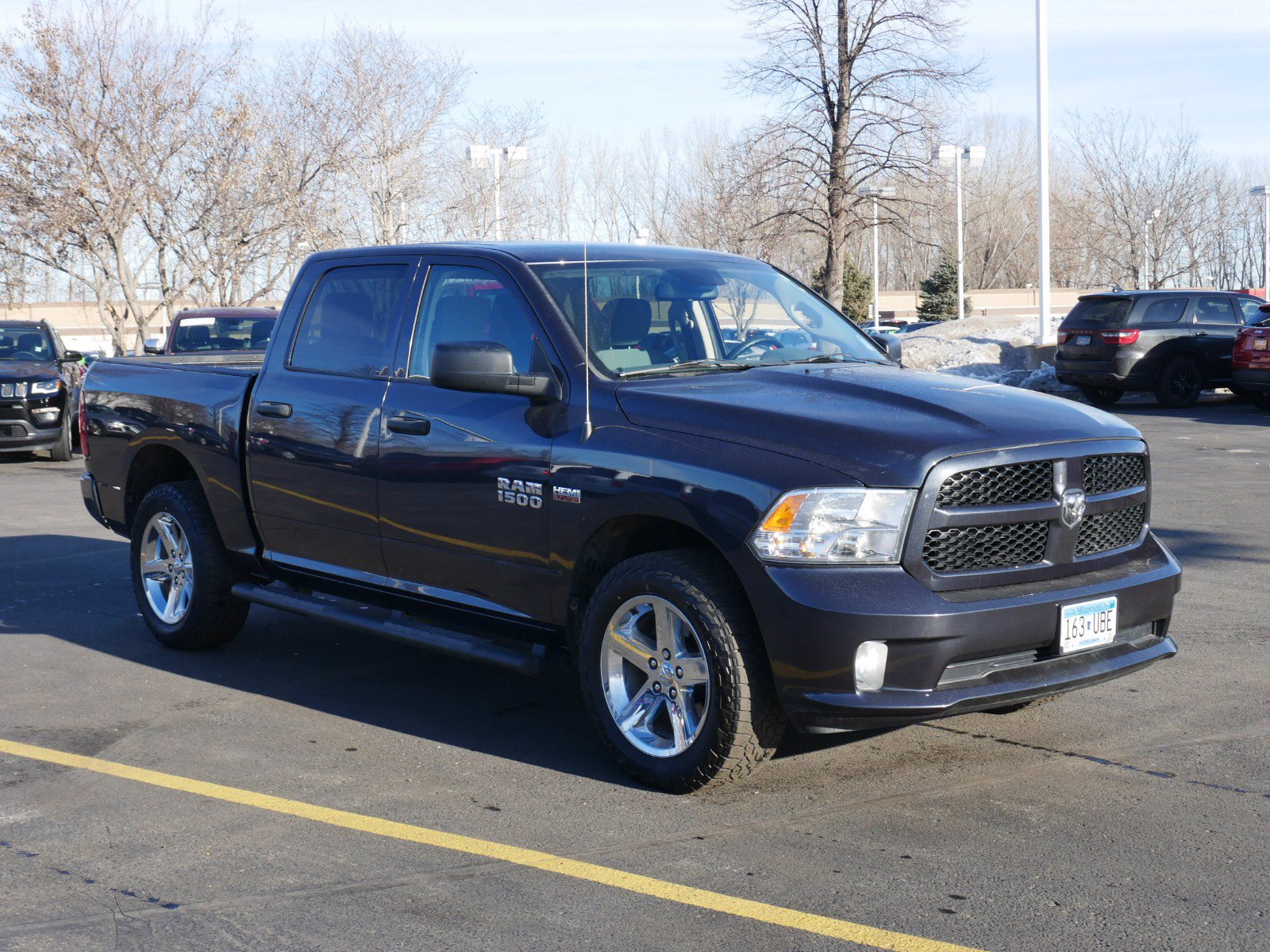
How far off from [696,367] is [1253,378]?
16449mm

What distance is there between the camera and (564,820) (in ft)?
14.9

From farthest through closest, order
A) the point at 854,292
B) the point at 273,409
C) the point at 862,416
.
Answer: the point at 854,292, the point at 273,409, the point at 862,416

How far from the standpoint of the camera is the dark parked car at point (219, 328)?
653 inches

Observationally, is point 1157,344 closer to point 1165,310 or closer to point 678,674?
point 1165,310

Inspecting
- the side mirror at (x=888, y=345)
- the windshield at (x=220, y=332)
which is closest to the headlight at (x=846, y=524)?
the side mirror at (x=888, y=345)

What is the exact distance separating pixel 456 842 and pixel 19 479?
1244cm

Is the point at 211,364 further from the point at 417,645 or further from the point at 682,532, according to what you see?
the point at 682,532

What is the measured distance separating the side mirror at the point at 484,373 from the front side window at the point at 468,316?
22cm

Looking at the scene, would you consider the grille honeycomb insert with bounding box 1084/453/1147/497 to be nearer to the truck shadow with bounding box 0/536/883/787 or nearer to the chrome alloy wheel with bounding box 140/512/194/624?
the truck shadow with bounding box 0/536/883/787

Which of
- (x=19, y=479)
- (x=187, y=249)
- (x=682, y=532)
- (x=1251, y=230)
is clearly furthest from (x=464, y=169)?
(x=1251, y=230)

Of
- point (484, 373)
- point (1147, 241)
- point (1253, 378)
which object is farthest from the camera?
point (1147, 241)

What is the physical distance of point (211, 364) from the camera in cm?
714

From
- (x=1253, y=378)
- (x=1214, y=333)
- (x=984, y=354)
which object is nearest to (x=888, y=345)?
(x=1253, y=378)

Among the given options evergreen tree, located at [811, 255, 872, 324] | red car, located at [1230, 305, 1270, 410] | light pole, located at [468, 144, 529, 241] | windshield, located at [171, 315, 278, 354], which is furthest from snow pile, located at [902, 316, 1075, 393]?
evergreen tree, located at [811, 255, 872, 324]
